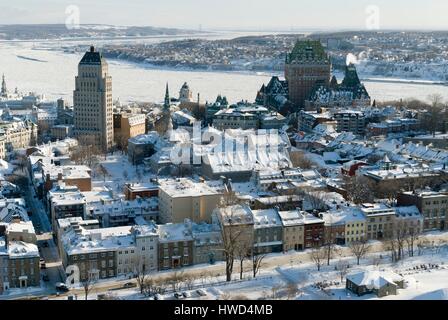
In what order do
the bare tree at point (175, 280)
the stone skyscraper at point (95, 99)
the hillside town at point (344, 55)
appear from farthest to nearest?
1. the hillside town at point (344, 55)
2. the stone skyscraper at point (95, 99)
3. the bare tree at point (175, 280)

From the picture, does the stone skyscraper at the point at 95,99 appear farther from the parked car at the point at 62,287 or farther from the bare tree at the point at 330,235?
the parked car at the point at 62,287

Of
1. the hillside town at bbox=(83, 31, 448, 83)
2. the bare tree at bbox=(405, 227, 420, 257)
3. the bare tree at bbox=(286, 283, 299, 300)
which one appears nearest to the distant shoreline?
the hillside town at bbox=(83, 31, 448, 83)

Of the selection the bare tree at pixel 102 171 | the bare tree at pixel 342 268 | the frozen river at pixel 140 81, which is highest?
the frozen river at pixel 140 81

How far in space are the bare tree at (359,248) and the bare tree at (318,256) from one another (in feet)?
1.13

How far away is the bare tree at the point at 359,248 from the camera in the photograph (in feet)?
24.7

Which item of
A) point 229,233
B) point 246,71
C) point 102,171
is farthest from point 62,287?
point 246,71

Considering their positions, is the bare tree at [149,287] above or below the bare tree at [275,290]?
below

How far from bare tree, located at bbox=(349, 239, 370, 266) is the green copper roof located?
13.6m

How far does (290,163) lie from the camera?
12.1 m

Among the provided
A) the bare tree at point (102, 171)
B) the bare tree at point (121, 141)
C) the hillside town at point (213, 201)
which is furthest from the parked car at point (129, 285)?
the bare tree at point (121, 141)

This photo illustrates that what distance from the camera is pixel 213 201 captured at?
8.77 m

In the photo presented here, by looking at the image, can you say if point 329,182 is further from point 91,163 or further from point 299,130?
point 299,130
